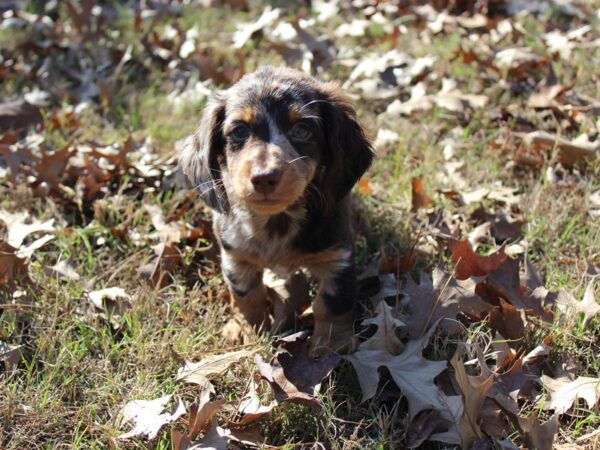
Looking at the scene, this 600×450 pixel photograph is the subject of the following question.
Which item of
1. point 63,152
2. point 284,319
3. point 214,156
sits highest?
point 214,156

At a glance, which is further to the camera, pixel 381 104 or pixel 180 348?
pixel 381 104

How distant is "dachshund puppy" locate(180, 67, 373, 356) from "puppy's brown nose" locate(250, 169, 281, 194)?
0.25 meters

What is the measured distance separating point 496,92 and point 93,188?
2905 millimetres

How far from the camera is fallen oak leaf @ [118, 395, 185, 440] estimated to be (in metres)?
2.68

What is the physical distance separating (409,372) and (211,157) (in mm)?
1372

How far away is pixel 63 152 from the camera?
13.9 feet

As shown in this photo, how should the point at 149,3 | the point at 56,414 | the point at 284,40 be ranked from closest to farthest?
1. the point at 56,414
2. the point at 284,40
3. the point at 149,3

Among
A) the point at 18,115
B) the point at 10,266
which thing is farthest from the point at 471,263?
the point at 18,115

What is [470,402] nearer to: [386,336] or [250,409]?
[386,336]

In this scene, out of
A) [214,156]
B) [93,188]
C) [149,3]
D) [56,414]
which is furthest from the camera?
[149,3]

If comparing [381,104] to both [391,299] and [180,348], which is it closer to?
[391,299]

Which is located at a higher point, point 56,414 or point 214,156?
point 214,156

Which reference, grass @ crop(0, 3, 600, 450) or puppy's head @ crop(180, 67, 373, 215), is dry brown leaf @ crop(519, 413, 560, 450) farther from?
puppy's head @ crop(180, 67, 373, 215)

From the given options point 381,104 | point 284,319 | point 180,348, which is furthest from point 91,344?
point 381,104
